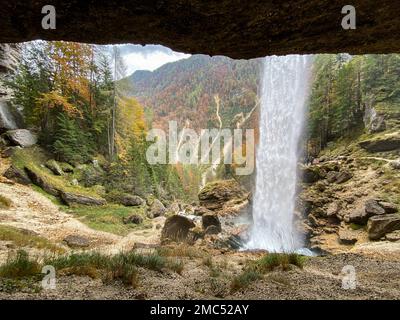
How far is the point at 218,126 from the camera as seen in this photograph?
229 feet

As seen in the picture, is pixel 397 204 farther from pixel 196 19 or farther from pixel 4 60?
pixel 4 60

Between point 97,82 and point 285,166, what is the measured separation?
17780mm

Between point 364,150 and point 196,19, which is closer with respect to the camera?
point 196,19

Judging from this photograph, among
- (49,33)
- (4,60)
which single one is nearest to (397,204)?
(49,33)

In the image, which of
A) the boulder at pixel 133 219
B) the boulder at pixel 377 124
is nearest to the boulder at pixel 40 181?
the boulder at pixel 133 219

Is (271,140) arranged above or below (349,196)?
above

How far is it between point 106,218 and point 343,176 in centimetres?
1363

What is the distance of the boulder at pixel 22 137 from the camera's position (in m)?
18.2

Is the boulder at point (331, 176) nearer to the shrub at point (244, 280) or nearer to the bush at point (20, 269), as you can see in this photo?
the shrub at point (244, 280)

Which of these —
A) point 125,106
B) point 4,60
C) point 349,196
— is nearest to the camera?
point 349,196

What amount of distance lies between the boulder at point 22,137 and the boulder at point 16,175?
11.1ft

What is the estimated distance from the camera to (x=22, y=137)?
18.9 metres

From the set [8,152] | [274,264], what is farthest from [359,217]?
[8,152]

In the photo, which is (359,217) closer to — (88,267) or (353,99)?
(353,99)
